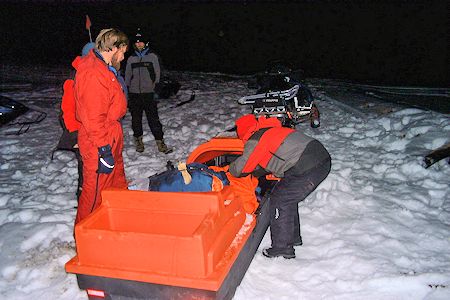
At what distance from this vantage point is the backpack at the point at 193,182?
3.20 m

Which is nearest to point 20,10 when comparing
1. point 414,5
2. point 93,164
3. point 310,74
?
point 310,74

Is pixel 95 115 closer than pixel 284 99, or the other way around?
pixel 95 115

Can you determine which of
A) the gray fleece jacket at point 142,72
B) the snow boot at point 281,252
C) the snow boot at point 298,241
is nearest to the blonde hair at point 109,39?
the snow boot at point 281,252

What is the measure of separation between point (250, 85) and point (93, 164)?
5.21m

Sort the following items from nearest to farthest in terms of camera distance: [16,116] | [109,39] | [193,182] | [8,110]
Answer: [193,182] → [109,39] → [8,110] → [16,116]

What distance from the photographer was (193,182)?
3.21 m

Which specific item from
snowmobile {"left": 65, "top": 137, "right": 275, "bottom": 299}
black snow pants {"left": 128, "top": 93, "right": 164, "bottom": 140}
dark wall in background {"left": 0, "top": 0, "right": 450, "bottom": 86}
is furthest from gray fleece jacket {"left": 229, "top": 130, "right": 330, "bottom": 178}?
dark wall in background {"left": 0, "top": 0, "right": 450, "bottom": 86}

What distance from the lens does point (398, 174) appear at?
17.3 ft

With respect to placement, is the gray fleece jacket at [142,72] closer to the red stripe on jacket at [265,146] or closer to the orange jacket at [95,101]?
the orange jacket at [95,101]

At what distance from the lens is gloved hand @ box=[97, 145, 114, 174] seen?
132 inches

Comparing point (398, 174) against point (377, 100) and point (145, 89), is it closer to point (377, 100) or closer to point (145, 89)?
point (145, 89)

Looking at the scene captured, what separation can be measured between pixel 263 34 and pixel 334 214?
78.0 ft

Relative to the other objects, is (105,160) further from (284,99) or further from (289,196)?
(284,99)

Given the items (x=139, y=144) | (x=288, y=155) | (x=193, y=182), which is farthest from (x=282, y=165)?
(x=139, y=144)
